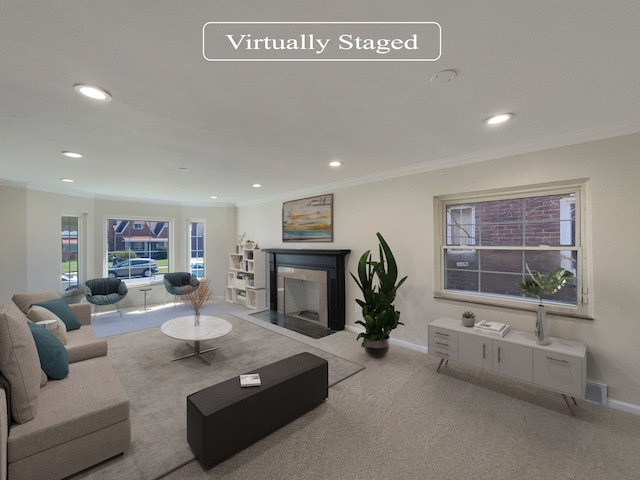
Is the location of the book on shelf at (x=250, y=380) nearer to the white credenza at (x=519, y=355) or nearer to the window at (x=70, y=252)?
the white credenza at (x=519, y=355)

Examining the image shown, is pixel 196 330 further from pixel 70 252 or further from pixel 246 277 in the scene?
pixel 70 252

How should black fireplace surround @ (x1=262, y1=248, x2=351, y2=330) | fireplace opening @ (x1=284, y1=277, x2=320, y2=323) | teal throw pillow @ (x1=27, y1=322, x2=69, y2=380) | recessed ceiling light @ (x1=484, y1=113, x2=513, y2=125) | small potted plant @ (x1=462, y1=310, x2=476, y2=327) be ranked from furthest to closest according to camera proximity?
fireplace opening @ (x1=284, y1=277, x2=320, y2=323) < black fireplace surround @ (x1=262, y1=248, x2=351, y2=330) < small potted plant @ (x1=462, y1=310, x2=476, y2=327) < recessed ceiling light @ (x1=484, y1=113, x2=513, y2=125) < teal throw pillow @ (x1=27, y1=322, x2=69, y2=380)

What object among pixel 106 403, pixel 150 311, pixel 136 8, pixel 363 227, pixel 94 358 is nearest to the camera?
pixel 136 8

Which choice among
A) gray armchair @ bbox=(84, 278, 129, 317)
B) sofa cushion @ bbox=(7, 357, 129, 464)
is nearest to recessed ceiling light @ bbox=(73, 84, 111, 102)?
sofa cushion @ bbox=(7, 357, 129, 464)

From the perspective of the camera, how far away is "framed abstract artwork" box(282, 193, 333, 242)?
15.9 ft

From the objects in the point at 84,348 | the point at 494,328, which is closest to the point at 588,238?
the point at 494,328

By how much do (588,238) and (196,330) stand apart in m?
4.31

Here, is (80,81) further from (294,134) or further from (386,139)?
(386,139)

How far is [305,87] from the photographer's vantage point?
1.73 m

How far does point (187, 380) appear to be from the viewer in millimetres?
2924

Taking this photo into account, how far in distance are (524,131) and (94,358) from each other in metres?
4.49

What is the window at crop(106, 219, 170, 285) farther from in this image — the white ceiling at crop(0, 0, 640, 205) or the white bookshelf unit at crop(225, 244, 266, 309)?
the white ceiling at crop(0, 0, 640, 205)

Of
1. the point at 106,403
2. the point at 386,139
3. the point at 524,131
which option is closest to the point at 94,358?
the point at 106,403

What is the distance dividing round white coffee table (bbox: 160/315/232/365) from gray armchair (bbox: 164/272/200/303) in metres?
2.37
